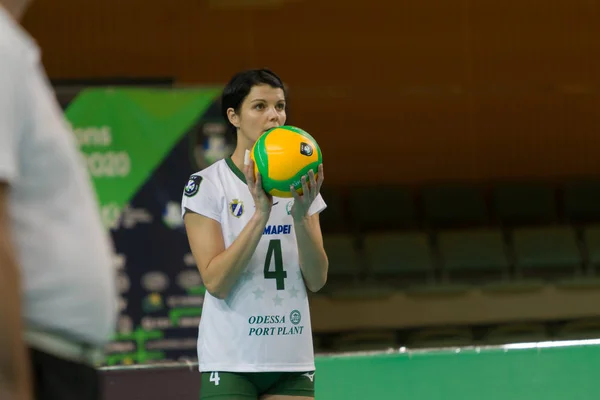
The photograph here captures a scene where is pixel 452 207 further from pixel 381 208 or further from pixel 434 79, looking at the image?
pixel 434 79

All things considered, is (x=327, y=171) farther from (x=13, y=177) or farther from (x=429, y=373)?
(x=13, y=177)

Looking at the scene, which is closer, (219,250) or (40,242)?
(40,242)

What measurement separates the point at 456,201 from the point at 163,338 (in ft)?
13.4

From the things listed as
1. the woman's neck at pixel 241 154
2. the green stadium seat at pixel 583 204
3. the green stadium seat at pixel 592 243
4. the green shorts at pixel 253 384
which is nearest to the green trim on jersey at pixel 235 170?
the woman's neck at pixel 241 154

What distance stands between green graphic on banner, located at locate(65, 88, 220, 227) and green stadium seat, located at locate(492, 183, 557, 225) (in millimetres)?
4104

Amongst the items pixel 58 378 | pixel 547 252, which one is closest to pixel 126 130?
pixel 58 378

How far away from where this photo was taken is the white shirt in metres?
1.34

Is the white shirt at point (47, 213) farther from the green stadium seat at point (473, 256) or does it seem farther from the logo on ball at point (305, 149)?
the green stadium seat at point (473, 256)

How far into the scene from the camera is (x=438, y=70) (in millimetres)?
9133

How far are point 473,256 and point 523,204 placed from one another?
0.89 metres

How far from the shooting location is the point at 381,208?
827 centimetres

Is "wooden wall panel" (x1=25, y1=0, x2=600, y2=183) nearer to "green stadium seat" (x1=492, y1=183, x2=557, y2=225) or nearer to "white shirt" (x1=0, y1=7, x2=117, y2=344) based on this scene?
"green stadium seat" (x1=492, y1=183, x2=557, y2=225)

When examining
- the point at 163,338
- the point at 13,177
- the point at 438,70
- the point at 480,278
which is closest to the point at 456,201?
the point at 480,278

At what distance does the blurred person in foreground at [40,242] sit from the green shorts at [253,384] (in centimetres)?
143
